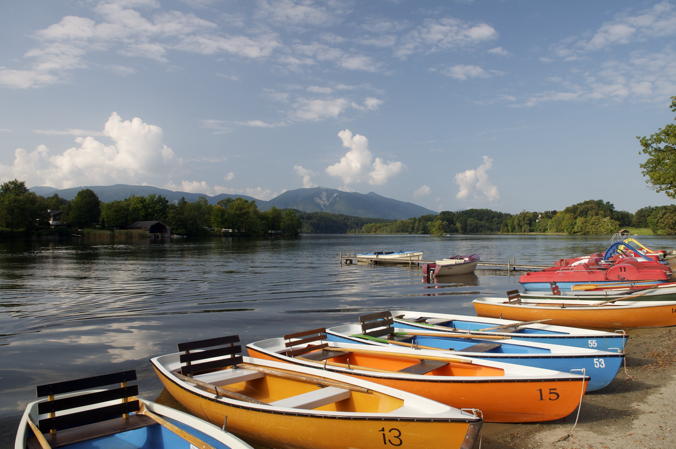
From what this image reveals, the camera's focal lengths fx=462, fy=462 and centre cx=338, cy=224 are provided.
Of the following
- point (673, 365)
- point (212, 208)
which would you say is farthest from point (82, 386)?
point (212, 208)

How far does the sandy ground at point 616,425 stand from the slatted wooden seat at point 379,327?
401cm

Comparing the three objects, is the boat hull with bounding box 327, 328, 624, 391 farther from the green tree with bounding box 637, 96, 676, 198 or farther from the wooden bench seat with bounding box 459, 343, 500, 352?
the green tree with bounding box 637, 96, 676, 198

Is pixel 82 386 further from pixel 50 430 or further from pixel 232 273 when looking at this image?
pixel 232 273

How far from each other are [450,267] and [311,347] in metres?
32.9

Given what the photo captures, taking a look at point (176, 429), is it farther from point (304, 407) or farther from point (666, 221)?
point (666, 221)

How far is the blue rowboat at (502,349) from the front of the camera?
871cm

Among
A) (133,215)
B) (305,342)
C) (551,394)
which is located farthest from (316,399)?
(133,215)

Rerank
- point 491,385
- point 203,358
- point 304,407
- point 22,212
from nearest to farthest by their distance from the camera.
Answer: point 304,407 < point 491,385 < point 203,358 < point 22,212

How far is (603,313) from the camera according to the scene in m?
15.3

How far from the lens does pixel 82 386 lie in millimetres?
6332

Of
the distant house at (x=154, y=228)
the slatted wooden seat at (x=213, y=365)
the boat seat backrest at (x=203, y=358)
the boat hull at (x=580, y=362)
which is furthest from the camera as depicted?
the distant house at (x=154, y=228)

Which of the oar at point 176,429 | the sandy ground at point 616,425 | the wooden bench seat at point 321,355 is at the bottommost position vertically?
the sandy ground at point 616,425

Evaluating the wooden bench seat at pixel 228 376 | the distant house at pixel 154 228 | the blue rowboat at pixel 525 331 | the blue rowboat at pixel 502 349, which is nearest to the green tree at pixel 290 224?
the distant house at pixel 154 228

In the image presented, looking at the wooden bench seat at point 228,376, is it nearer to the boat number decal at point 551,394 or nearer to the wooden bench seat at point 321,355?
the wooden bench seat at point 321,355
